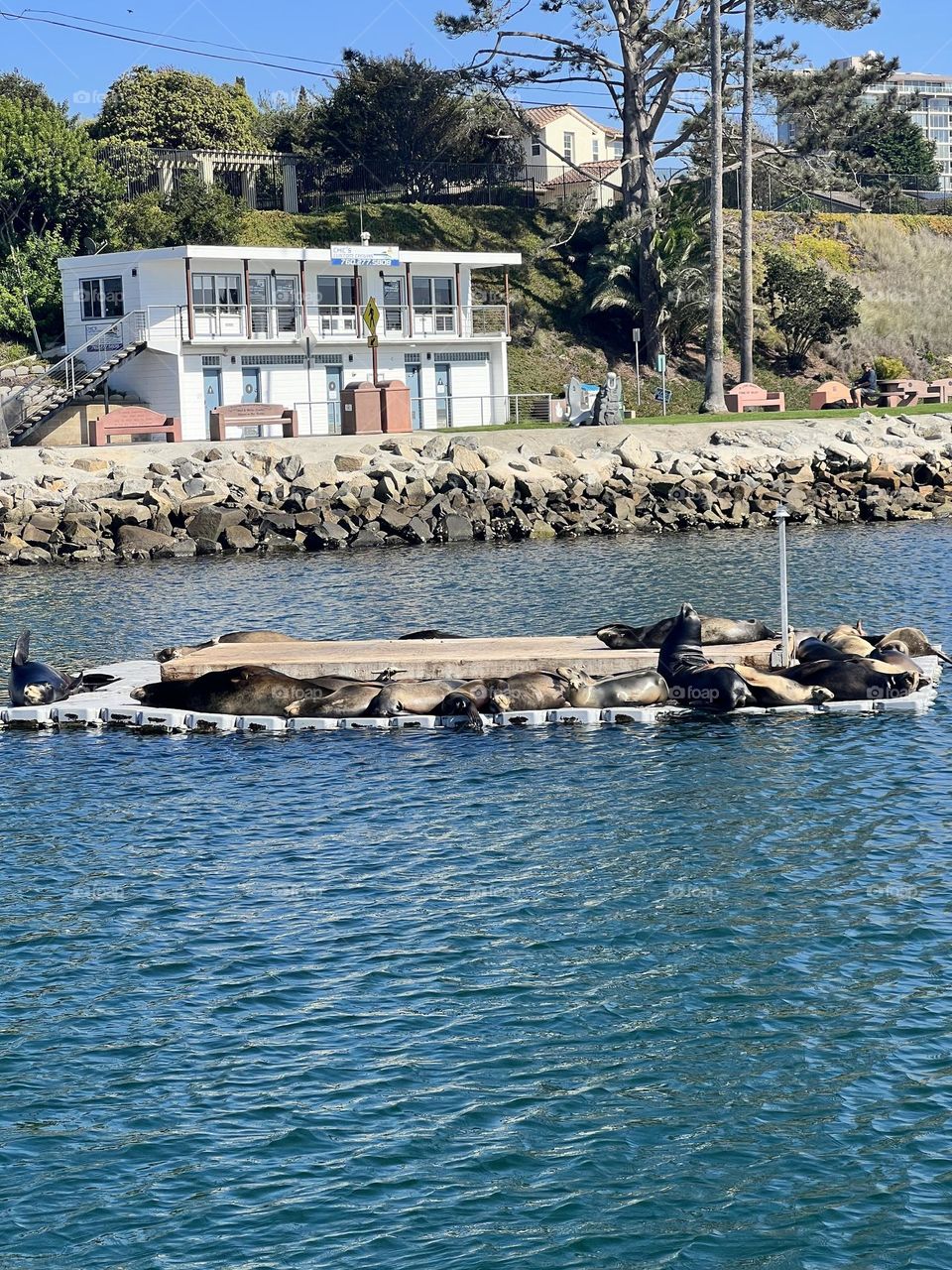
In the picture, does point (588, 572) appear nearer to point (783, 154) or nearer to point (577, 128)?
point (783, 154)

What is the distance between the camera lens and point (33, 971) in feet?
41.9

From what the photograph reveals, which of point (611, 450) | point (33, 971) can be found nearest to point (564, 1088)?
point (33, 971)

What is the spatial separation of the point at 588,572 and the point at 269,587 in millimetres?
6151

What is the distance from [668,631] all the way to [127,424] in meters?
29.8

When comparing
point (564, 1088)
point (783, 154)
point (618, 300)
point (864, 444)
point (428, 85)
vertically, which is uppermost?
point (428, 85)

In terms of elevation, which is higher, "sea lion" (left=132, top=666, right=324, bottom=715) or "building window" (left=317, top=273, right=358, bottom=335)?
"building window" (left=317, top=273, right=358, bottom=335)

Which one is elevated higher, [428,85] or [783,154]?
[428,85]

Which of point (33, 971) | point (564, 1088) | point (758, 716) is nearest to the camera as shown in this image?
point (564, 1088)

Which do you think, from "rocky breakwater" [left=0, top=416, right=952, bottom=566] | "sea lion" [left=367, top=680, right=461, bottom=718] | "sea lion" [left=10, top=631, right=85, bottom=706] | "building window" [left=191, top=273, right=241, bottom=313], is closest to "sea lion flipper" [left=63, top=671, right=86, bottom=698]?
"sea lion" [left=10, top=631, right=85, bottom=706]

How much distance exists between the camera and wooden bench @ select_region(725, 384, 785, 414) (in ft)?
188

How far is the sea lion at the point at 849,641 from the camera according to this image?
22.0 meters

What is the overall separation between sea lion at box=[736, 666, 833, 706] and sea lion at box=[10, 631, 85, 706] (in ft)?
28.1

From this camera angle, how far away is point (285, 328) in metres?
55.5

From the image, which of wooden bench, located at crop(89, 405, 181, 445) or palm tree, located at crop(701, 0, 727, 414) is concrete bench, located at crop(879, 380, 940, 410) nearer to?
palm tree, located at crop(701, 0, 727, 414)
